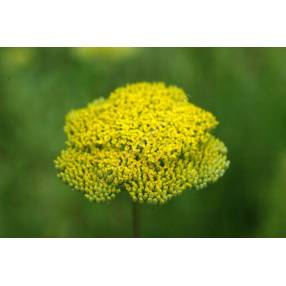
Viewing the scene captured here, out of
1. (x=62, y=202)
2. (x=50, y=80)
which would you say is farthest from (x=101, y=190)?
(x=50, y=80)

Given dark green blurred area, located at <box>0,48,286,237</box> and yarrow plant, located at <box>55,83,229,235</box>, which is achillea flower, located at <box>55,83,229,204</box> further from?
dark green blurred area, located at <box>0,48,286,237</box>

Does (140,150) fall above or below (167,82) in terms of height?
below

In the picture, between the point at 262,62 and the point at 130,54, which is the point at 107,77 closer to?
the point at 130,54

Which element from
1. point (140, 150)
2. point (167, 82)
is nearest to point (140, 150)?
point (140, 150)

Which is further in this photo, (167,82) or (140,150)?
(167,82)

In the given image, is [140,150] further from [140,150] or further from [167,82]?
[167,82]

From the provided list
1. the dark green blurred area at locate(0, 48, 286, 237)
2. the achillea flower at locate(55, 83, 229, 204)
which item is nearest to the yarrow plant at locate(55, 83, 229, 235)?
the achillea flower at locate(55, 83, 229, 204)
